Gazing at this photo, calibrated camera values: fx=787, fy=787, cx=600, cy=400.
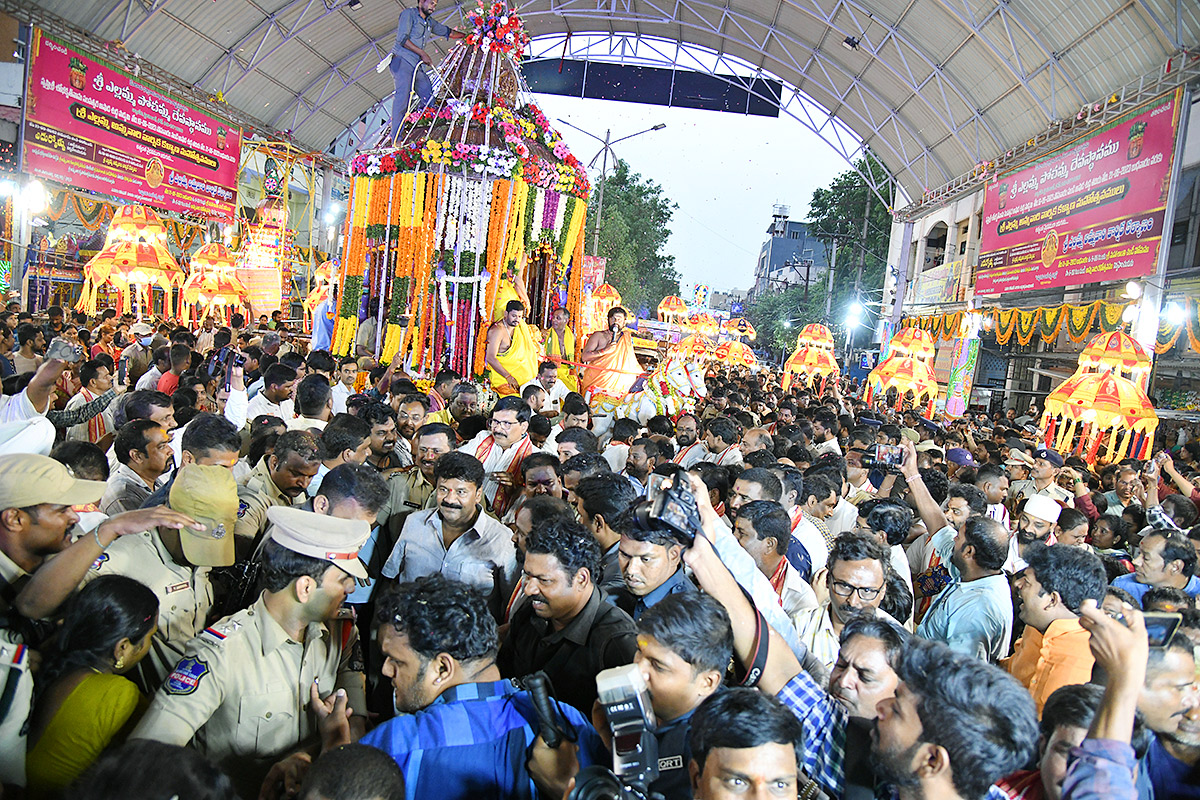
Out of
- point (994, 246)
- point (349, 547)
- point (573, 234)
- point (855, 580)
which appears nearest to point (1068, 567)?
point (855, 580)

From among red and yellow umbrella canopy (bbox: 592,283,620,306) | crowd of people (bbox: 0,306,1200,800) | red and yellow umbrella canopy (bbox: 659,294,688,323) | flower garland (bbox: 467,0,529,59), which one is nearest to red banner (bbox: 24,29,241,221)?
flower garland (bbox: 467,0,529,59)

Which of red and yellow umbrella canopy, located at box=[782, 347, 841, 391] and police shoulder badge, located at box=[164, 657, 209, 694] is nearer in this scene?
police shoulder badge, located at box=[164, 657, 209, 694]

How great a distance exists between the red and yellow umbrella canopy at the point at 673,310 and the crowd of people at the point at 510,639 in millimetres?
14958

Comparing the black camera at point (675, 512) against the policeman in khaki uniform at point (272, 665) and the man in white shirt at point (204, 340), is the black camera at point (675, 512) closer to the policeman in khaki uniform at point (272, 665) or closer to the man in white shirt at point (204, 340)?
the policeman in khaki uniform at point (272, 665)

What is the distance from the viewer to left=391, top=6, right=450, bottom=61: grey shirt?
10.2 m

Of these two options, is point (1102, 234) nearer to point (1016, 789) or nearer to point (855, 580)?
point (855, 580)

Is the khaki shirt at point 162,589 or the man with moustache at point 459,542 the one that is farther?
the man with moustache at point 459,542

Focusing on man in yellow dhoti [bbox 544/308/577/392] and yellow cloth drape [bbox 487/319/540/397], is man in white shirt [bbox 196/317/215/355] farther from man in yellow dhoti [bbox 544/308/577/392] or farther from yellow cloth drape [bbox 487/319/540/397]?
man in yellow dhoti [bbox 544/308/577/392]

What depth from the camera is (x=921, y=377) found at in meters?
10.6

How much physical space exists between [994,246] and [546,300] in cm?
1139

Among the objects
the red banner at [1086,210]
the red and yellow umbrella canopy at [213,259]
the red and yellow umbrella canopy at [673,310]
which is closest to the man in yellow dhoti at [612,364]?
the red and yellow umbrella canopy at [213,259]

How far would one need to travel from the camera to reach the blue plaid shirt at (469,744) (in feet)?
5.87

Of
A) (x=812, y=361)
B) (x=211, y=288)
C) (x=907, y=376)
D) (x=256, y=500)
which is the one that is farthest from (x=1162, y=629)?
(x=211, y=288)

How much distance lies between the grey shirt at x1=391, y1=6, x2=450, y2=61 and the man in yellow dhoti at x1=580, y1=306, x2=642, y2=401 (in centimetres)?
466
